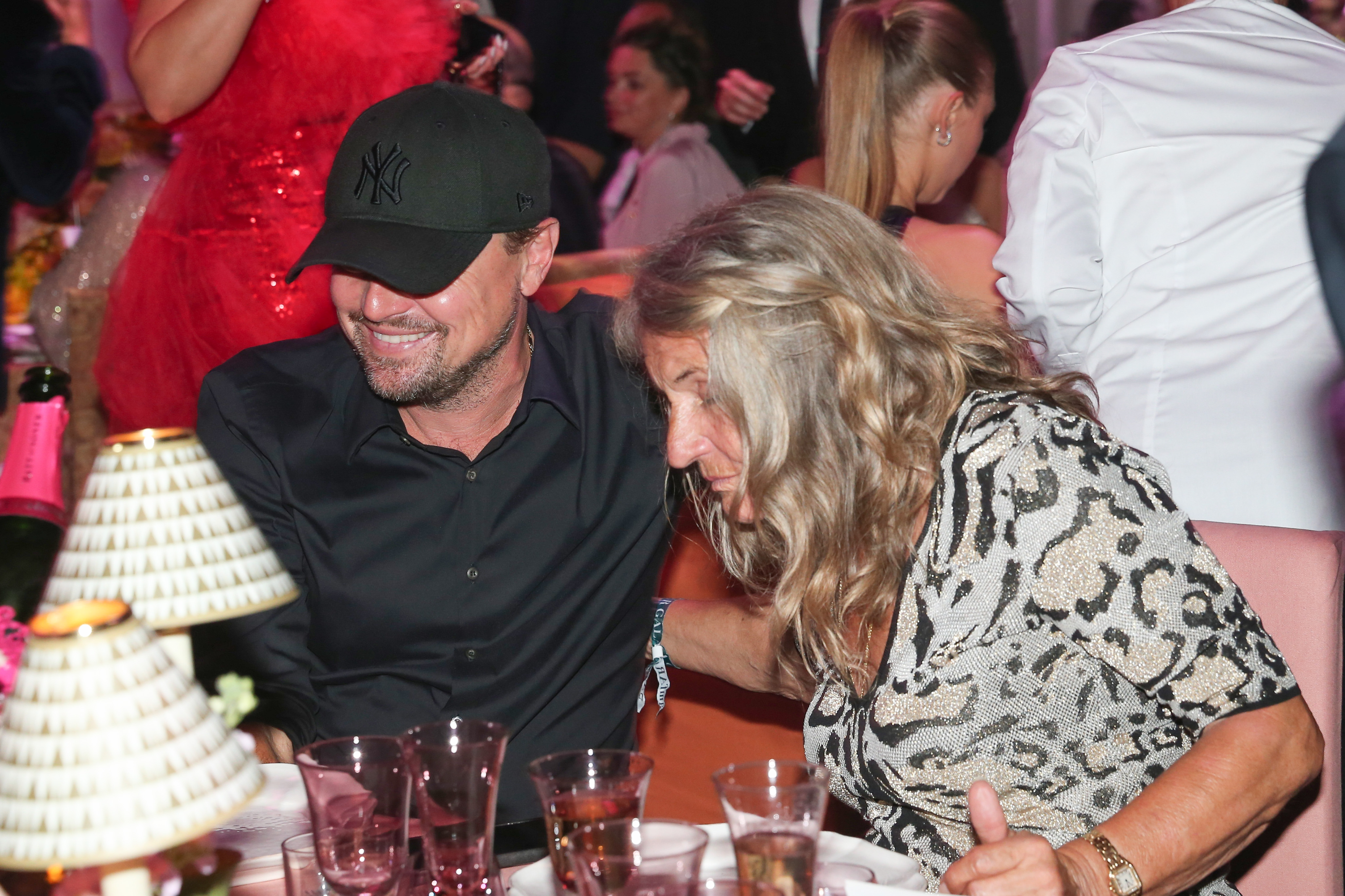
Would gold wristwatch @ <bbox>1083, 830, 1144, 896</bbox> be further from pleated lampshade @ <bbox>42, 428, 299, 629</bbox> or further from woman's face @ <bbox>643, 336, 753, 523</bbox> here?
pleated lampshade @ <bbox>42, 428, 299, 629</bbox>

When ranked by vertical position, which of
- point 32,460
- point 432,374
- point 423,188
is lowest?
point 32,460

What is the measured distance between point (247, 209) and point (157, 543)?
164cm

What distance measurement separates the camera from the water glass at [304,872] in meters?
0.95

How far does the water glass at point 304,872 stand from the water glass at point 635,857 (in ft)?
0.69

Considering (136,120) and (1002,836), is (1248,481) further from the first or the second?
(136,120)

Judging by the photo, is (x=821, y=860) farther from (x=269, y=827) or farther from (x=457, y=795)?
(x=269, y=827)

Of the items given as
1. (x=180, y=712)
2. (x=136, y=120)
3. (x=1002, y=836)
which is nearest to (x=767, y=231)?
(x=1002, y=836)

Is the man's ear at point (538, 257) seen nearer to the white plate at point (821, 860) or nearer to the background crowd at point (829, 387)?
the background crowd at point (829, 387)

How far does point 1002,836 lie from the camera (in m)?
1.03

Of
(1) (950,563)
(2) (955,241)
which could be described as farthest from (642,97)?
(1) (950,563)

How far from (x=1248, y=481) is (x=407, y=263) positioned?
4.93 ft

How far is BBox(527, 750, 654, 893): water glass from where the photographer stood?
3.02 ft

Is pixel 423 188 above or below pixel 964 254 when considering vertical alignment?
above

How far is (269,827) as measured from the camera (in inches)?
46.1
